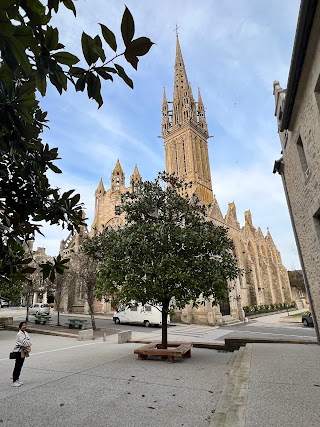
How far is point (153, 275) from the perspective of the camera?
945 centimetres

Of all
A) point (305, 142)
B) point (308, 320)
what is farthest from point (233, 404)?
point (308, 320)

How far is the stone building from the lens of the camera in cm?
581

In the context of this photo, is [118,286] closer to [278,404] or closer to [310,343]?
[278,404]

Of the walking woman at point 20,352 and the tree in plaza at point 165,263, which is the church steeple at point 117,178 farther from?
the walking woman at point 20,352

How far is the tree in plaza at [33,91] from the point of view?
138 cm

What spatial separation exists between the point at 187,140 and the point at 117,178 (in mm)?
14241

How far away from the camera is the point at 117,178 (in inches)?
1831

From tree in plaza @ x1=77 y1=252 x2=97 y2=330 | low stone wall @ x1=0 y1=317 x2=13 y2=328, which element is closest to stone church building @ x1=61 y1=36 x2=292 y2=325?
tree in plaza @ x1=77 y1=252 x2=97 y2=330

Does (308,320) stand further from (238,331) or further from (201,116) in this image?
(201,116)

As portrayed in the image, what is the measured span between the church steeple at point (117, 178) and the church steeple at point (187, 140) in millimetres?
8270

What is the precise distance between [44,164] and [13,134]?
0.56 metres

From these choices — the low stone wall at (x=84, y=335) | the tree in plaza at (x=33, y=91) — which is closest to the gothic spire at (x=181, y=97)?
the low stone wall at (x=84, y=335)

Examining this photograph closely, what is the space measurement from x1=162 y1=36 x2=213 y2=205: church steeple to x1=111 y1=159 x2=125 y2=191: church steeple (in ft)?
27.1

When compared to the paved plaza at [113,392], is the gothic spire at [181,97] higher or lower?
higher
